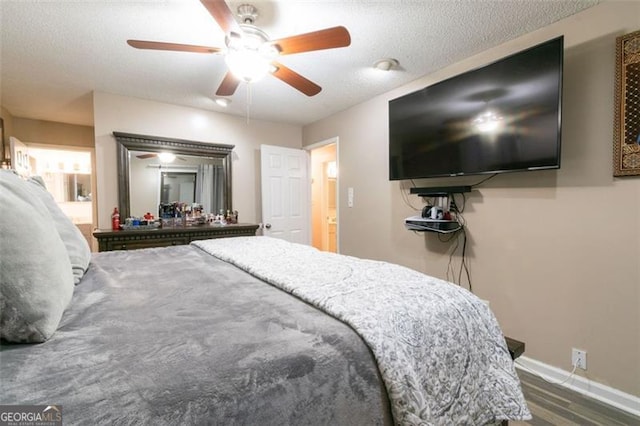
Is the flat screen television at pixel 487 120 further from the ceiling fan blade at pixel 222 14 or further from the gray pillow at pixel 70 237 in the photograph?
the gray pillow at pixel 70 237

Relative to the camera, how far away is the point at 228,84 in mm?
2252

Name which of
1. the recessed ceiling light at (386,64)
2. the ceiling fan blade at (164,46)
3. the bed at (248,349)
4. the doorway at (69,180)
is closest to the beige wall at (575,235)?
the recessed ceiling light at (386,64)

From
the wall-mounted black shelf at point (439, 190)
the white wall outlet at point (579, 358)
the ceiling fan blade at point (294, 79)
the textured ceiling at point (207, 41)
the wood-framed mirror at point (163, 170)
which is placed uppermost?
the textured ceiling at point (207, 41)

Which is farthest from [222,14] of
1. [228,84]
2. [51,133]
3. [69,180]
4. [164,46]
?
[69,180]

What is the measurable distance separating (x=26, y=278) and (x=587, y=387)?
283 centimetres

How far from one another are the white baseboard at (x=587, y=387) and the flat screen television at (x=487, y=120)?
1.40m

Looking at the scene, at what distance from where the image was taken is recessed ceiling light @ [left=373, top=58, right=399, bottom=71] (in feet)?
8.09

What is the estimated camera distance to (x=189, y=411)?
1.72 feet

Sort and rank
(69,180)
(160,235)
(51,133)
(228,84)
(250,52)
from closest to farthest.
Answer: (250,52), (228,84), (160,235), (51,133), (69,180)

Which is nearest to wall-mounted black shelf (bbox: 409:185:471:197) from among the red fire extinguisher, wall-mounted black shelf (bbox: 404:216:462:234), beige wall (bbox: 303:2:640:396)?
beige wall (bbox: 303:2:640:396)

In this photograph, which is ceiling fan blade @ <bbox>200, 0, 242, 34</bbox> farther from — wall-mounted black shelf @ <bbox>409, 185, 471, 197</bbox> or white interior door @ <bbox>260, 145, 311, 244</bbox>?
white interior door @ <bbox>260, 145, 311, 244</bbox>

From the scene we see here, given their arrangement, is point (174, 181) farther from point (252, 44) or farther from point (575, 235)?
point (575, 235)

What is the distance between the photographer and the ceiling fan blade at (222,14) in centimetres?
136

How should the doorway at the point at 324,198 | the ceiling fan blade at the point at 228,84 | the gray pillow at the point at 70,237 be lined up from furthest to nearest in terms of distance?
the doorway at the point at 324,198, the ceiling fan blade at the point at 228,84, the gray pillow at the point at 70,237
